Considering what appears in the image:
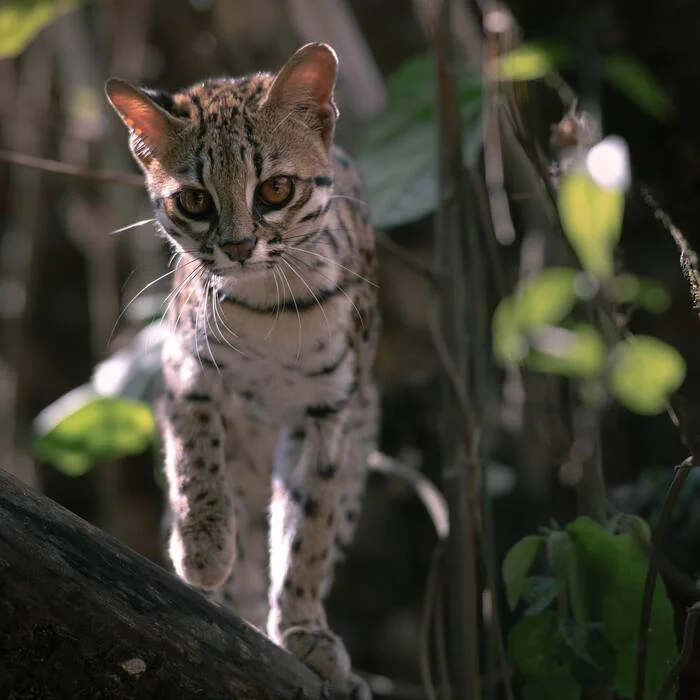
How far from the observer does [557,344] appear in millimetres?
4562

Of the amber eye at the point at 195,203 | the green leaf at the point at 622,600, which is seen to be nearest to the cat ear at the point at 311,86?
the amber eye at the point at 195,203

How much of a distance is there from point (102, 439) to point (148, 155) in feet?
2.92

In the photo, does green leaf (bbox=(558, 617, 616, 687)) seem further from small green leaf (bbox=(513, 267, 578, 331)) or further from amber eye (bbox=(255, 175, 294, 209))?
small green leaf (bbox=(513, 267, 578, 331))

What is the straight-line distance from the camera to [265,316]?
333 cm

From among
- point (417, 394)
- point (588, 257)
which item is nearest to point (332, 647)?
point (588, 257)

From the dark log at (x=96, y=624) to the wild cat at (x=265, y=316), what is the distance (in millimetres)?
733

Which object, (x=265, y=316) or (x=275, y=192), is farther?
(x=265, y=316)

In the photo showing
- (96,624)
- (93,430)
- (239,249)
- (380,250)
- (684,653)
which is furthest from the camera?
(380,250)

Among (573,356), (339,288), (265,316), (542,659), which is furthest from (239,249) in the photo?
(573,356)

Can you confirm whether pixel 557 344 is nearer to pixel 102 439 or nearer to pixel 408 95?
pixel 408 95

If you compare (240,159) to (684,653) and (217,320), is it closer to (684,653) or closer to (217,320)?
(217,320)

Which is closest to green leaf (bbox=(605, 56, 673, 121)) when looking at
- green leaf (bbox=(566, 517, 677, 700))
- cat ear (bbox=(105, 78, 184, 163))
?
cat ear (bbox=(105, 78, 184, 163))

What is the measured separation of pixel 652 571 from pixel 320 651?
39.9 inches

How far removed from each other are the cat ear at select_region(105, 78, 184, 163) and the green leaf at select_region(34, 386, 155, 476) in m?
0.77
